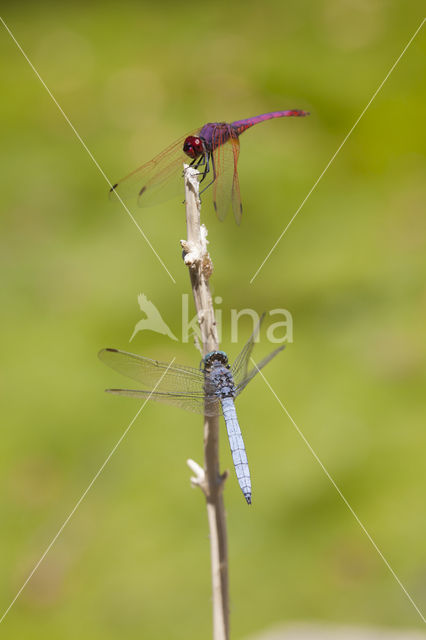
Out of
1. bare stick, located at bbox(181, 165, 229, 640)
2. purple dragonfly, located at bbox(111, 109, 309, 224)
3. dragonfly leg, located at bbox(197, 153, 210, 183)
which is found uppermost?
purple dragonfly, located at bbox(111, 109, 309, 224)

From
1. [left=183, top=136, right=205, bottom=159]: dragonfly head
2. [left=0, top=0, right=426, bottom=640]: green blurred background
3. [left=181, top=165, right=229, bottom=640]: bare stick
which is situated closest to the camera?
[left=181, top=165, right=229, bottom=640]: bare stick

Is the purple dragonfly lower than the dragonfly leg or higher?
higher

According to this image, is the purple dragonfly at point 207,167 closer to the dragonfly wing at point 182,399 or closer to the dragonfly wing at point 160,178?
the dragonfly wing at point 160,178

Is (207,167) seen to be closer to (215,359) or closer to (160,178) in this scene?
(160,178)

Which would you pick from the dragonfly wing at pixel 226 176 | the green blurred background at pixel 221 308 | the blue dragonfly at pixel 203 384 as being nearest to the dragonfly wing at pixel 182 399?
the blue dragonfly at pixel 203 384

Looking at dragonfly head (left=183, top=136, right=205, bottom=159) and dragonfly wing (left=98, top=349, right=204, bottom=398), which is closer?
dragonfly head (left=183, top=136, right=205, bottom=159)

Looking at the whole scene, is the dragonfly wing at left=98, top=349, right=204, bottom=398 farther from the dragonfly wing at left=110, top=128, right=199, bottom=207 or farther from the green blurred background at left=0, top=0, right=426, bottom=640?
the green blurred background at left=0, top=0, right=426, bottom=640

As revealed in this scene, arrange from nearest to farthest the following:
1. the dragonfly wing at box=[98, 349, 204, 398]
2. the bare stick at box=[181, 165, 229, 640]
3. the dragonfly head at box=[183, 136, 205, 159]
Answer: the bare stick at box=[181, 165, 229, 640], the dragonfly head at box=[183, 136, 205, 159], the dragonfly wing at box=[98, 349, 204, 398]

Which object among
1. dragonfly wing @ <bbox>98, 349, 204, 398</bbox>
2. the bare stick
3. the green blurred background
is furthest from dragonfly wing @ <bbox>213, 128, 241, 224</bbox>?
the green blurred background
